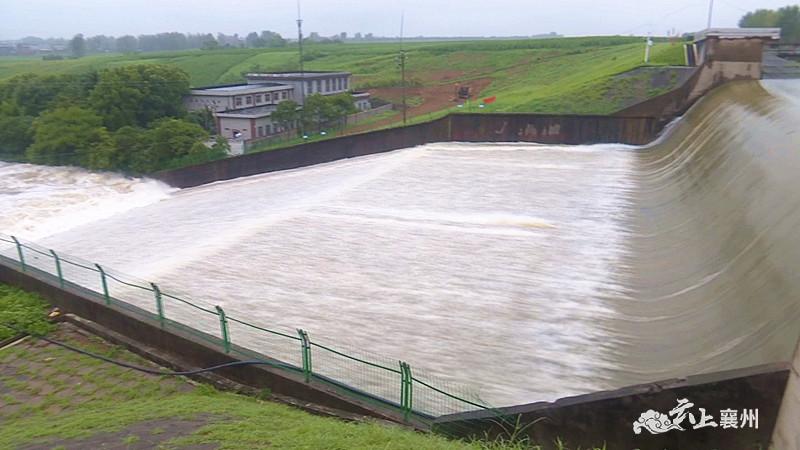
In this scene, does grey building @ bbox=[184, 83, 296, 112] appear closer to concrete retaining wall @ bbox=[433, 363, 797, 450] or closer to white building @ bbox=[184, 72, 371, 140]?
white building @ bbox=[184, 72, 371, 140]

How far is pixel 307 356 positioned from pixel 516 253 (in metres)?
4.64

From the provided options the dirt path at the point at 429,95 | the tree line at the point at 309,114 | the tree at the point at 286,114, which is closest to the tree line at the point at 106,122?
the tree at the point at 286,114

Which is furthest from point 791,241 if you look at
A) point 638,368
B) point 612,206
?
point 612,206

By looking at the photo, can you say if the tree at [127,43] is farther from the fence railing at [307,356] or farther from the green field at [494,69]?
the fence railing at [307,356]

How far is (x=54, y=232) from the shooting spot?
13.1 meters

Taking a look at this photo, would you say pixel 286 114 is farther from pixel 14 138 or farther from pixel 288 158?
pixel 14 138

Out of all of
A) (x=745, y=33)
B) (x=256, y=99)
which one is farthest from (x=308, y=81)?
(x=745, y=33)

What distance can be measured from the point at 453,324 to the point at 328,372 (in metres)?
1.72

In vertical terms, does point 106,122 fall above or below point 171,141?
above

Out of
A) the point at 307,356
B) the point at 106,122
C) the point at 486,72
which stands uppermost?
the point at 486,72

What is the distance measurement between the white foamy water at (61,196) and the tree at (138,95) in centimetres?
441

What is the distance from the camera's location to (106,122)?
75.3 feet

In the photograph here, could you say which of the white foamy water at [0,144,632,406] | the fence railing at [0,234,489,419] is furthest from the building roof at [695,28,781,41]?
the fence railing at [0,234,489,419]

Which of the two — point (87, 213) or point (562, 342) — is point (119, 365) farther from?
point (87, 213)
